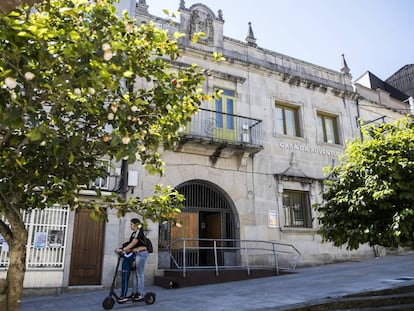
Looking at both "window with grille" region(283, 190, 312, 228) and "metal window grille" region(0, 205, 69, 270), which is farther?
"window with grille" region(283, 190, 312, 228)

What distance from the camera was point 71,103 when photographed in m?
3.29

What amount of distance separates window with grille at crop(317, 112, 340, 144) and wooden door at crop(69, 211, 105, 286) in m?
9.83

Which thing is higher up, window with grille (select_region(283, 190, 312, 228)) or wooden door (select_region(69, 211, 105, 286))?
window with grille (select_region(283, 190, 312, 228))

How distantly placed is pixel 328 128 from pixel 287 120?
7.49 ft

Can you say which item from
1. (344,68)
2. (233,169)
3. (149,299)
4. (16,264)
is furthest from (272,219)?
(16,264)

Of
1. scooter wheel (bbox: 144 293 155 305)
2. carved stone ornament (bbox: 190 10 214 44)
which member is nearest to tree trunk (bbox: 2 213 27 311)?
scooter wheel (bbox: 144 293 155 305)

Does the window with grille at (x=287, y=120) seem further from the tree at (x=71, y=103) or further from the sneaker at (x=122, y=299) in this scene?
the tree at (x=71, y=103)

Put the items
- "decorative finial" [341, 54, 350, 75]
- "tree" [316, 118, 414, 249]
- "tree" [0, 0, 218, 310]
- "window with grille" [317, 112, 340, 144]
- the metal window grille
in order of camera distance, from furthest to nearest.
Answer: "decorative finial" [341, 54, 350, 75] → "window with grille" [317, 112, 340, 144] → the metal window grille → "tree" [316, 118, 414, 249] → "tree" [0, 0, 218, 310]

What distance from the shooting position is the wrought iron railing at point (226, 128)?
Result: 12.0 meters

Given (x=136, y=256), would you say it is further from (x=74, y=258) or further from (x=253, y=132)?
(x=253, y=132)

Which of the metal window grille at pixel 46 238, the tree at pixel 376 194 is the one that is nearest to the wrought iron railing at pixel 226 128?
the metal window grille at pixel 46 238

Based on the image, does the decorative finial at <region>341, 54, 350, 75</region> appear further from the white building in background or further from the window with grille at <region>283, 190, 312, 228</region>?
the window with grille at <region>283, 190, 312, 228</region>

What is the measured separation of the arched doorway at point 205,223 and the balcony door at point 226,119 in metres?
1.82

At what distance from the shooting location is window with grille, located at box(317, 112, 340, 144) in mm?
15257
